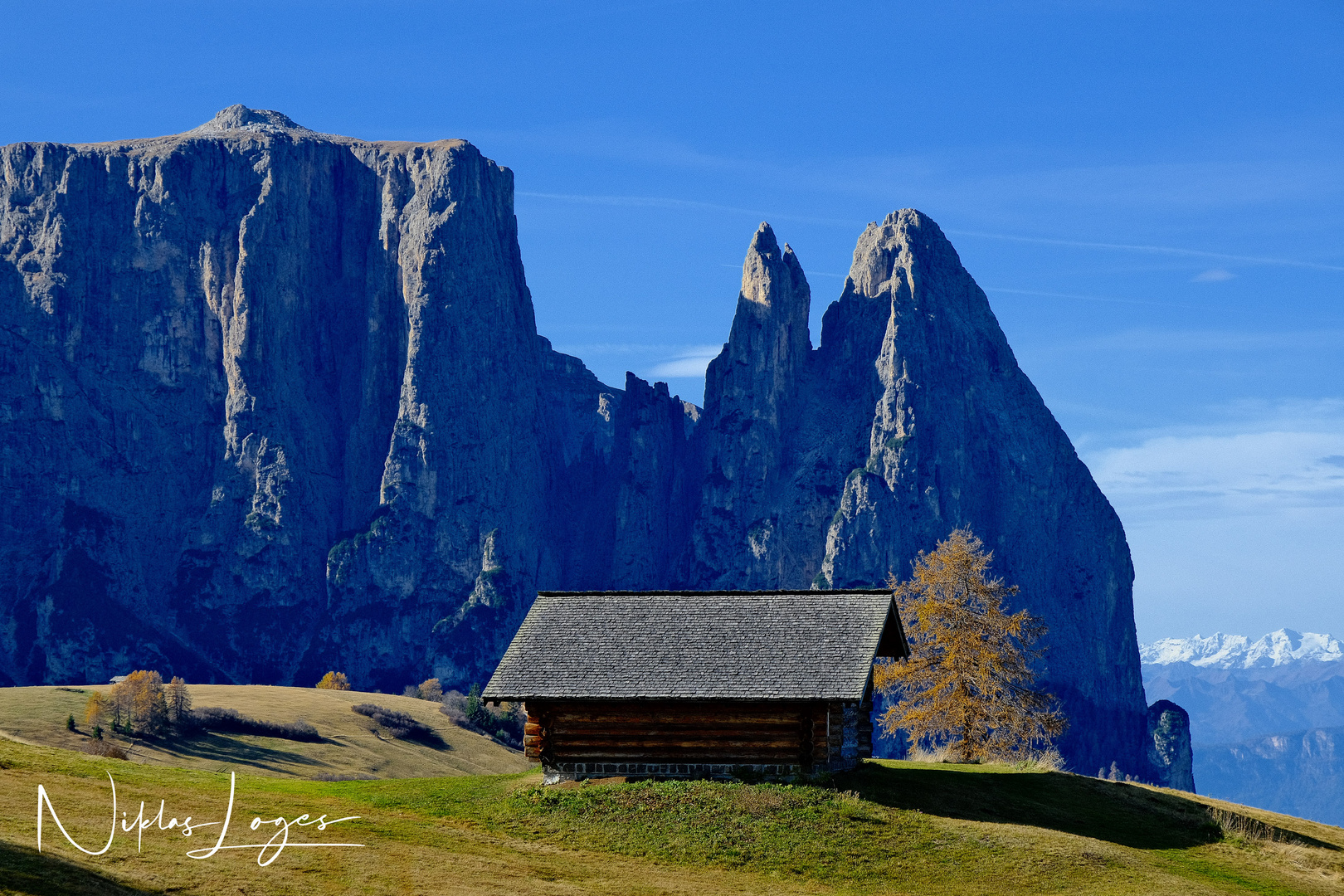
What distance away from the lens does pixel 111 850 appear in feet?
94.0

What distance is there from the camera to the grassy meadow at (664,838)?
29.3 m

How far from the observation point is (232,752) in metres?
84.6

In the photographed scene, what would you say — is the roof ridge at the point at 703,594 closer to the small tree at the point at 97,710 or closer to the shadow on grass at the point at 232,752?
the shadow on grass at the point at 232,752

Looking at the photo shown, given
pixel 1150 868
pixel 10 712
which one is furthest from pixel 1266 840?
pixel 10 712

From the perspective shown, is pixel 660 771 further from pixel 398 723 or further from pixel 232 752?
pixel 398 723

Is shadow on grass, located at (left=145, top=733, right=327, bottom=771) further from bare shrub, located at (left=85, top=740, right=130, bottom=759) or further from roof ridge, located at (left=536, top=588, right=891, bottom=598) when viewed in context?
roof ridge, located at (left=536, top=588, right=891, bottom=598)

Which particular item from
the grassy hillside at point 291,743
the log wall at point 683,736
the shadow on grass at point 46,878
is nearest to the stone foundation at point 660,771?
the log wall at point 683,736

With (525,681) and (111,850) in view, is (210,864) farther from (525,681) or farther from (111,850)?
(525,681)

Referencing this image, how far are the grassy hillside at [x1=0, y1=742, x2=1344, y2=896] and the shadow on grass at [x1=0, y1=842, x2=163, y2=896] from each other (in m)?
0.07

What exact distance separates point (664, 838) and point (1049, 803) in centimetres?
1261

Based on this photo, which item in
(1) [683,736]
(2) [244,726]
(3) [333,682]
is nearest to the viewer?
(1) [683,736]

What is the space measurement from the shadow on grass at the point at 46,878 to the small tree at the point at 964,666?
3323 centimetres

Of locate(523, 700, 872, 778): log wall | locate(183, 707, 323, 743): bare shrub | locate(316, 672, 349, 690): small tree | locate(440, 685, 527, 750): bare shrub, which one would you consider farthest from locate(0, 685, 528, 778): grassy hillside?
locate(316, 672, 349, 690): small tree

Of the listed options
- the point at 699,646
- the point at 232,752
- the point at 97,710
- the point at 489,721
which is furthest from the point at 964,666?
the point at 489,721
